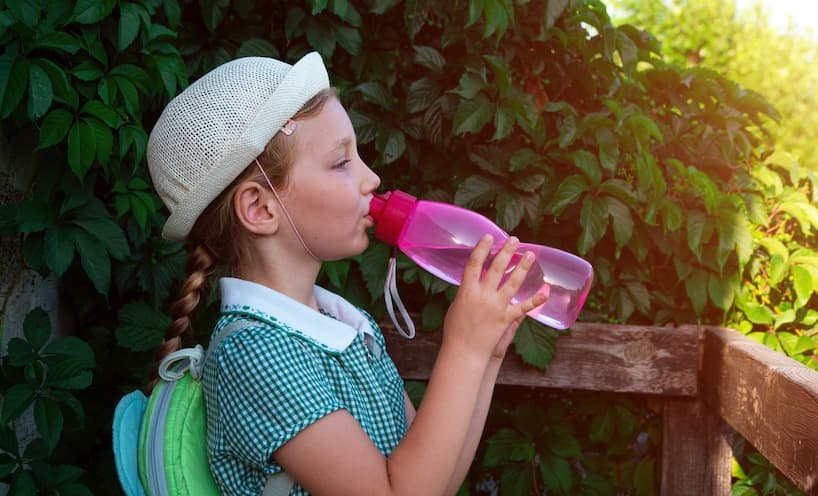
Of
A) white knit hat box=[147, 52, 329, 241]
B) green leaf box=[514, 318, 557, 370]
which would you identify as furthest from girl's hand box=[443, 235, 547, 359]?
green leaf box=[514, 318, 557, 370]

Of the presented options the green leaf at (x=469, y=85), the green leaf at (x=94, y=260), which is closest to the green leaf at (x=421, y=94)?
the green leaf at (x=469, y=85)

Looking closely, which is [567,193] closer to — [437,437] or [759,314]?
[759,314]

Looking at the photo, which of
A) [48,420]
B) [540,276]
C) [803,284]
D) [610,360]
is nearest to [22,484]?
[48,420]

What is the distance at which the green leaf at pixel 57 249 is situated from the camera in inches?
68.4

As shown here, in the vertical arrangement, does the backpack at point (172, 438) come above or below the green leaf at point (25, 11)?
below

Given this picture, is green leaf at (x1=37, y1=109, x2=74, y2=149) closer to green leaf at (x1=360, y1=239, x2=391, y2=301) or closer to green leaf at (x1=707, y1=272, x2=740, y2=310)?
green leaf at (x1=360, y1=239, x2=391, y2=301)

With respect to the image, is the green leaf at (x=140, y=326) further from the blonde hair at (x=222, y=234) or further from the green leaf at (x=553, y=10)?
the green leaf at (x=553, y=10)

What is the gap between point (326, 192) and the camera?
1429mm

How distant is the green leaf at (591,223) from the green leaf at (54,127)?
1.32m

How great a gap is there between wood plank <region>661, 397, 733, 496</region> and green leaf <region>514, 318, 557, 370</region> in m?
0.45

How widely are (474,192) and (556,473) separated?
2.87ft

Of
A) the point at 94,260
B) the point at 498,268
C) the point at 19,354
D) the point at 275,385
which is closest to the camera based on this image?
the point at 275,385

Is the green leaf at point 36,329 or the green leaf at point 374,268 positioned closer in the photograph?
the green leaf at point 36,329

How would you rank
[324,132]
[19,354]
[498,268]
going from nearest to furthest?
[498,268]
[324,132]
[19,354]
